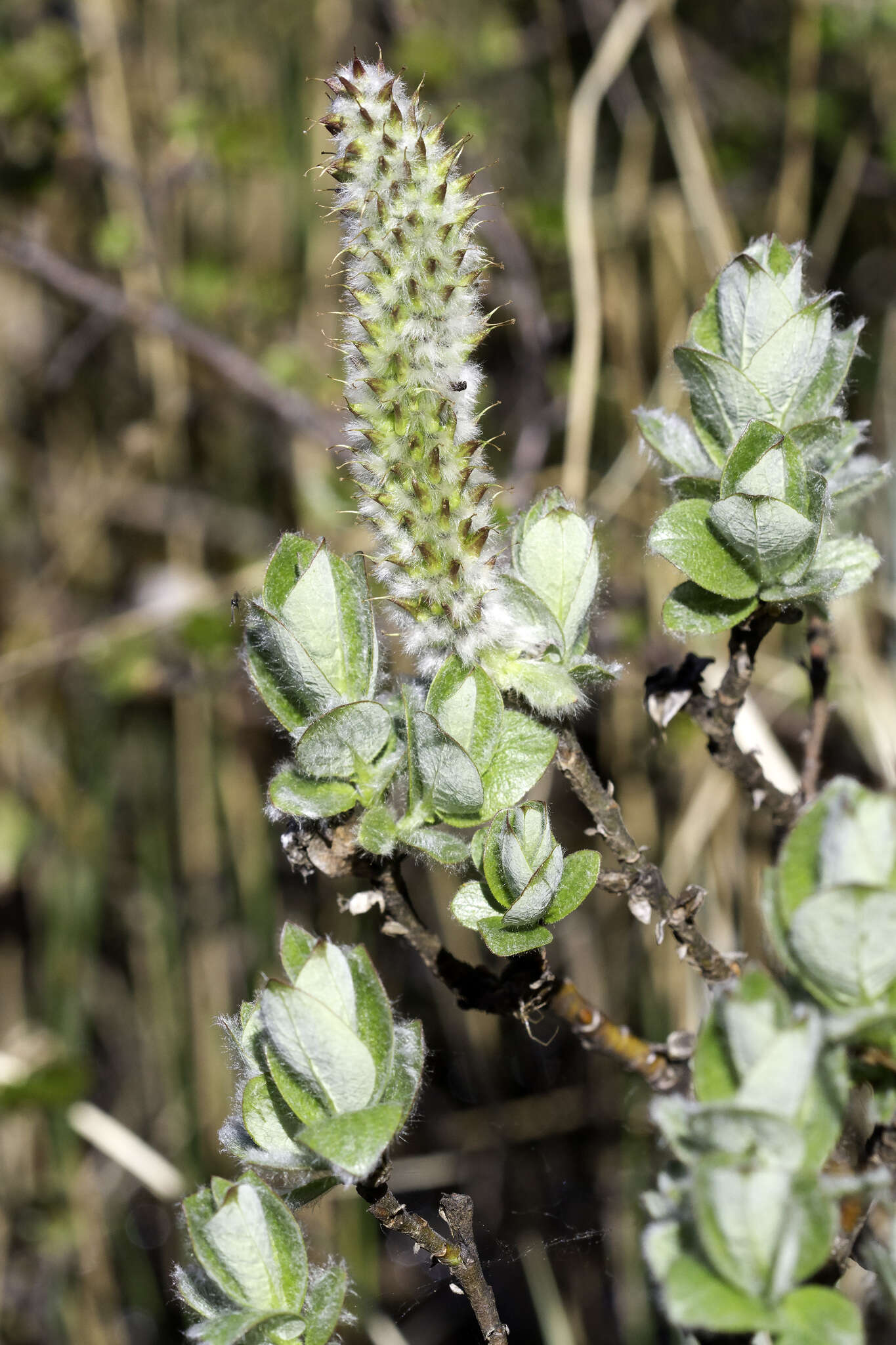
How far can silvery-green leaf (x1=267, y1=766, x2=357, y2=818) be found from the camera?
61cm

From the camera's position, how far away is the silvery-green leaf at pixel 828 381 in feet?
2.16

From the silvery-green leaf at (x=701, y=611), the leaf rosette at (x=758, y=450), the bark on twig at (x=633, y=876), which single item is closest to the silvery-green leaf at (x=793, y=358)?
the leaf rosette at (x=758, y=450)

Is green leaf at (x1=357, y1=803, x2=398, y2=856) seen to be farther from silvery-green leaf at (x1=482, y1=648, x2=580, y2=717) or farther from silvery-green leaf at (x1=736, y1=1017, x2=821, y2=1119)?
silvery-green leaf at (x1=736, y1=1017, x2=821, y2=1119)

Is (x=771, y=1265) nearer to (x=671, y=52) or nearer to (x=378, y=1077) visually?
(x=378, y=1077)

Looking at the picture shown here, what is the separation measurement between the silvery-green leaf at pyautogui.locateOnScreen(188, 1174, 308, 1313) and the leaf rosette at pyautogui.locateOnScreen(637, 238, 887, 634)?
0.40 metres

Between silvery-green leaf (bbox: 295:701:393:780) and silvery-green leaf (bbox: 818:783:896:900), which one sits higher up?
silvery-green leaf (bbox: 295:701:393:780)

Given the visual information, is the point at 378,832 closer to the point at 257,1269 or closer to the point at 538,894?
the point at 538,894

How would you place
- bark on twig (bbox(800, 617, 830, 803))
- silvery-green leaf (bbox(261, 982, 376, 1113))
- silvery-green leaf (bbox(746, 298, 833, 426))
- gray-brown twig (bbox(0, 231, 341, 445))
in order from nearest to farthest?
silvery-green leaf (bbox(261, 982, 376, 1113)), silvery-green leaf (bbox(746, 298, 833, 426)), bark on twig (bbox(800, 617, 830, 803)), gray-brown twig (bbox(0, 231, 341, 445))

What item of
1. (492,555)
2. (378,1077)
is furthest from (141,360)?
(378,1077)

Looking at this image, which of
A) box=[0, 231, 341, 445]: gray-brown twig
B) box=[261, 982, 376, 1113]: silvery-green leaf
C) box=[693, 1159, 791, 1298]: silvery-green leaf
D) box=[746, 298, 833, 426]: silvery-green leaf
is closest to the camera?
box=[693, 1159, 791, 1298]: silvery-green leaf

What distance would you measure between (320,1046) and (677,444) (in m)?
0.43

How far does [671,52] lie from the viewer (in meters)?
1.89

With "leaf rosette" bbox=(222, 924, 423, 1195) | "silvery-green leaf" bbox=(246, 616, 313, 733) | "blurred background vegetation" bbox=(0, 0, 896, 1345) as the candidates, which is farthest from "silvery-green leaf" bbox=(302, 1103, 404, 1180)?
"blurred background vegetation" bbox=(0, 0, 896, 1345)

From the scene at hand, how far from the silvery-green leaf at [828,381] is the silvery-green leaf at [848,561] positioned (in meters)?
0.08
